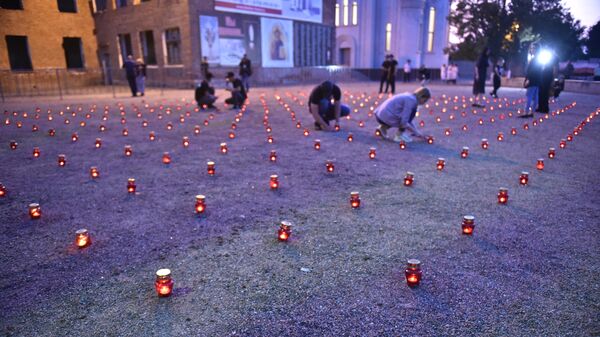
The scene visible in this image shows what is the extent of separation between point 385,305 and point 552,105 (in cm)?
1662

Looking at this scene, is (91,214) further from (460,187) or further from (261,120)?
(261,120)

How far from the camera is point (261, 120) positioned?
11.6 meters

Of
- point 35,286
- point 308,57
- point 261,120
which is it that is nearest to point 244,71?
point 261,120

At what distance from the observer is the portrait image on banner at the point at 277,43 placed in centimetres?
2871

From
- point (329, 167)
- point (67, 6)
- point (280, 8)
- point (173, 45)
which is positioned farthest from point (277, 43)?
point (329, 167)

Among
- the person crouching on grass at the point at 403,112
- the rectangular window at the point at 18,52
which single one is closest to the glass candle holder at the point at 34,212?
the person crouching on grass at the point at 403,112

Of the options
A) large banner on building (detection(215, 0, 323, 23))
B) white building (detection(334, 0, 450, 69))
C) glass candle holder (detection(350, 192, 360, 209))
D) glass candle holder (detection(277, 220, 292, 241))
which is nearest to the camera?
glass candle holder (detection(277, 220, 292, 241))

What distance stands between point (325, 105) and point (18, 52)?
27.4 meters

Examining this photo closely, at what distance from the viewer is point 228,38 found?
87.7 ft

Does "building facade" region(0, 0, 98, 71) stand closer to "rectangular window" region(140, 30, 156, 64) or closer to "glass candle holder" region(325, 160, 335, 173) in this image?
"rectangular window" region(140, 30, 156, 64)

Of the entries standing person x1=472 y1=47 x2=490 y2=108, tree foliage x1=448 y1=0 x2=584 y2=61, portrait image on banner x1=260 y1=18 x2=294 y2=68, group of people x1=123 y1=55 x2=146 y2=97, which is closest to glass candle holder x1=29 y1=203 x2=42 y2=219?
standing person x1=472 y1=47 x2=490 y2=108

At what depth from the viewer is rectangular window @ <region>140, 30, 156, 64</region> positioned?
95.4 feet

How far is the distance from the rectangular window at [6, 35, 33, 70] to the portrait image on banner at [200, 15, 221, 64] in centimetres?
1274

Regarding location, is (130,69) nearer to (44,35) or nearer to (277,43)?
(277,43)
